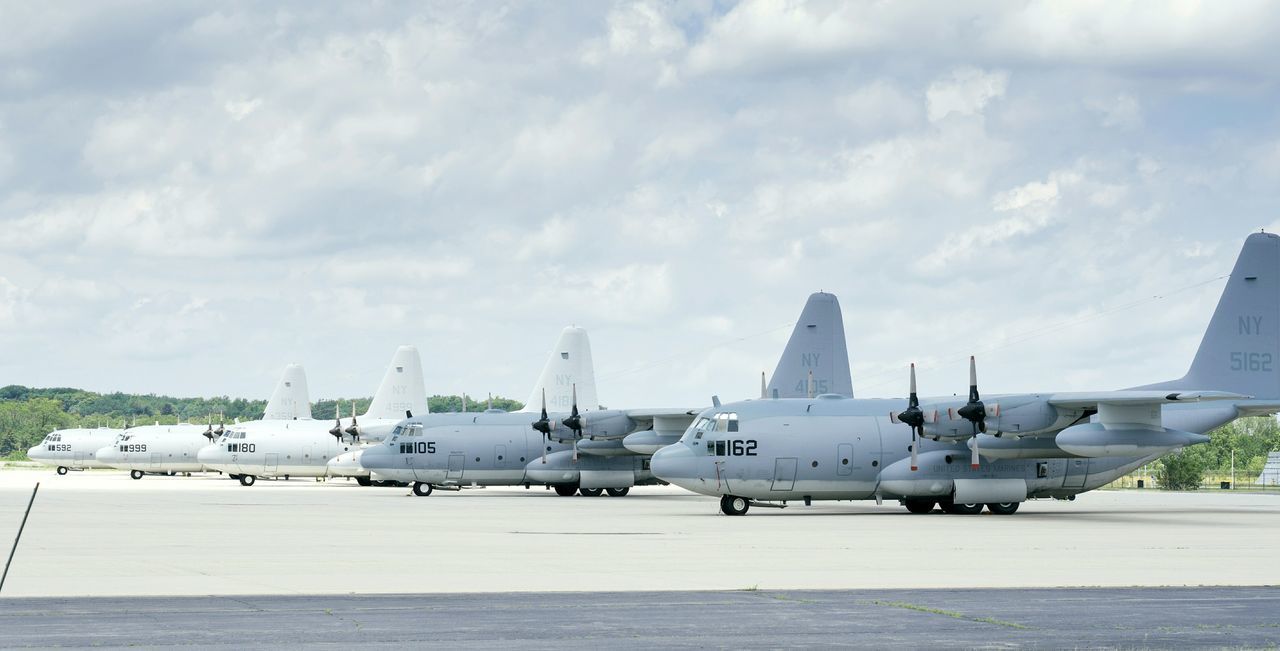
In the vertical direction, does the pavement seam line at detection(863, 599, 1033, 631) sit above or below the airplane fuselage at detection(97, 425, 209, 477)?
below

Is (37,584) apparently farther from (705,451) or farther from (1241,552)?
(705,451)

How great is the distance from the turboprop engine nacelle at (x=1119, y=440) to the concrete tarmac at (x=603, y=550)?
2.18m

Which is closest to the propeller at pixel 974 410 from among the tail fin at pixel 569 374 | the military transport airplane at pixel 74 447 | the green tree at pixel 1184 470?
the tail fin at pixel 569 374

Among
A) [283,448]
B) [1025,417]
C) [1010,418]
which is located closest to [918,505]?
[1010,418]

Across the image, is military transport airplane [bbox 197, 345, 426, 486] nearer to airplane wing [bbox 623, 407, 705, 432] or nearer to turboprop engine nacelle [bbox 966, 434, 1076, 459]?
airplane wing [bbox 623, 407, 705, 432]

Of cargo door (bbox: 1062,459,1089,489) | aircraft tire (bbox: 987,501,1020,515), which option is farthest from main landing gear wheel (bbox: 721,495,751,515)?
cargo door (bbox: 1062,459,1089,489)

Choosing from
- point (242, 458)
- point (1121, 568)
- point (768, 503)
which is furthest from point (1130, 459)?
point (242, 458)

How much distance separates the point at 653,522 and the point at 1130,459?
17086 mm

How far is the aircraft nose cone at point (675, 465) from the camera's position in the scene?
4581cm

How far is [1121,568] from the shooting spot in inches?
982

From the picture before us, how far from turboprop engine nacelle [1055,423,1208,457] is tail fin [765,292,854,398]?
15.2 m

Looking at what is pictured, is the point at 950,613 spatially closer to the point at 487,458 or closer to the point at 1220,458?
the point at 487,458

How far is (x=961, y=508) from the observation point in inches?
1906

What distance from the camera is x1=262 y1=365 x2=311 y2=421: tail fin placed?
355ft
